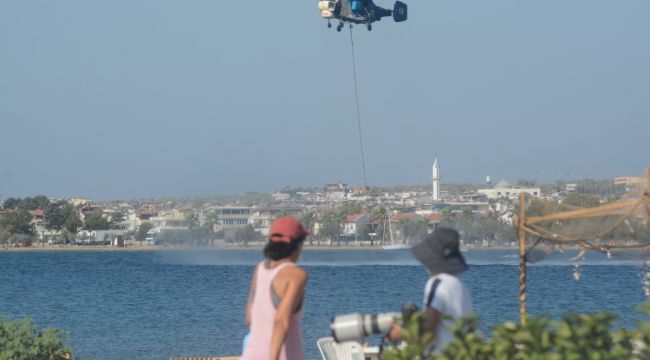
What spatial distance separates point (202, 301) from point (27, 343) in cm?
4169

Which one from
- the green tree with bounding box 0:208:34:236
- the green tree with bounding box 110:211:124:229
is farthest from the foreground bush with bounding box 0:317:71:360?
the green tree with bounding box 110:211:124:229

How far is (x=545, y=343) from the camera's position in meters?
4.63

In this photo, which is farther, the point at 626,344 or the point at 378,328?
the point at 378,328

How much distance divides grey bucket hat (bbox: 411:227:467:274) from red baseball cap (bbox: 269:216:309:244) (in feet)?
2.06

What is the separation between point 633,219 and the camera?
11477mm

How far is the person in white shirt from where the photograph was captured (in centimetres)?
531

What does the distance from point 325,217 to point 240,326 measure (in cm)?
9298

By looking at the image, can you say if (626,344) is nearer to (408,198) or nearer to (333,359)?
(333,359)

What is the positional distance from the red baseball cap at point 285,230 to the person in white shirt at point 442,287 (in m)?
0.63

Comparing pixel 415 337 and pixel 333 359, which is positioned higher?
pixel 415 337

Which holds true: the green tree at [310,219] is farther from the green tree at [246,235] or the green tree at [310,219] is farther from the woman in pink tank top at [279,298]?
the woman in pink tank top at [279,298]

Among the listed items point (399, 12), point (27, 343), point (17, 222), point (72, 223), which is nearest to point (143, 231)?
point (72, 223)

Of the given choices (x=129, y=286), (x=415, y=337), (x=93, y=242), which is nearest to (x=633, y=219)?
(x=415, y=337)

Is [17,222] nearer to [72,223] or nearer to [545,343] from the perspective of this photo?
[72,223]
